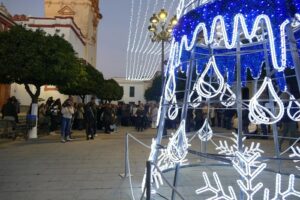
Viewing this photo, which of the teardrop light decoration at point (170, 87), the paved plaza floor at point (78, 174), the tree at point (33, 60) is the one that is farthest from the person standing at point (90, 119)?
the teardrop light decoration at point (170, 87)

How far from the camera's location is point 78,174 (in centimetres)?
847

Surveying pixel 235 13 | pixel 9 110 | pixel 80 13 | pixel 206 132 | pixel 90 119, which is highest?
pixel 80 13

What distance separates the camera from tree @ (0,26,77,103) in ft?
52.3

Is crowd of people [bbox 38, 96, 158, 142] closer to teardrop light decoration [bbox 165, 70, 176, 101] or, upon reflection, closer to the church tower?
teardrop light decoration [bbox 165, 70, 176, 101]

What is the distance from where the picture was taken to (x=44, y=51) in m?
16.5

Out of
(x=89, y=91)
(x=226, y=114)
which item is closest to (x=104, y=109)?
(x=226, y=114)

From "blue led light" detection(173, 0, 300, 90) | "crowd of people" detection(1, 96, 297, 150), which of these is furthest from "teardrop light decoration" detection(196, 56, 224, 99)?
"crowd of people" detection(1, 96, 297, 150)

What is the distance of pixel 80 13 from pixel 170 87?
51243mm

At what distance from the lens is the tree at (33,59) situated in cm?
1595

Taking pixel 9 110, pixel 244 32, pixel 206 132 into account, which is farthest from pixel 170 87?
pixel 9 110

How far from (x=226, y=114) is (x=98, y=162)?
42.3ft

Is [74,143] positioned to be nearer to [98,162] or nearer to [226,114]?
[98,162]

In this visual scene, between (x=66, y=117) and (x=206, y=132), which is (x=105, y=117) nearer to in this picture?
(x=66, y=117)

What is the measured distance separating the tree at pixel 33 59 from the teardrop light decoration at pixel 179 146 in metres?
11.5
